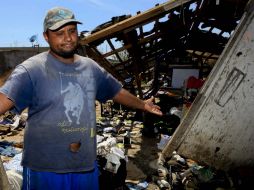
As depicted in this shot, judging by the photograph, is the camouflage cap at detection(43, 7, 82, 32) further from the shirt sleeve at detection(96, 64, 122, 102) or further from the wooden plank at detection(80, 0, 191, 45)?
the wooden plank at detection(80, 0, 191, 45)

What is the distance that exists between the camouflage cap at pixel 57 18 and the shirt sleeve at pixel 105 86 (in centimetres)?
47

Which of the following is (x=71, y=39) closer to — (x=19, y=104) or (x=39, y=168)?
(x=19, y=104)

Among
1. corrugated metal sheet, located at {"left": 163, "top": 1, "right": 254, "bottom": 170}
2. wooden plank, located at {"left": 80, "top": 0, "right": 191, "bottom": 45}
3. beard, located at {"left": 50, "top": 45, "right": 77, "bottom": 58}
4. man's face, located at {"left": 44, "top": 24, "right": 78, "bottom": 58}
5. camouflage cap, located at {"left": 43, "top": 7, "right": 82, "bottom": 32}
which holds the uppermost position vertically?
wooden plank, located at {"left": 80, "top": 0, "right": 191, "bottom": 45}

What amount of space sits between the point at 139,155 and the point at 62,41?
14.4 feet

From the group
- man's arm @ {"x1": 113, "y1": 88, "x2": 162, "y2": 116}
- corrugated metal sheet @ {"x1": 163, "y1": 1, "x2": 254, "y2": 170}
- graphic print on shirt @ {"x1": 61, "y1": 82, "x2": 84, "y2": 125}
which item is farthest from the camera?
corrugated metal sheet @ {"x1": 163, "y1": 1, "x2": 254, "y2": 170}

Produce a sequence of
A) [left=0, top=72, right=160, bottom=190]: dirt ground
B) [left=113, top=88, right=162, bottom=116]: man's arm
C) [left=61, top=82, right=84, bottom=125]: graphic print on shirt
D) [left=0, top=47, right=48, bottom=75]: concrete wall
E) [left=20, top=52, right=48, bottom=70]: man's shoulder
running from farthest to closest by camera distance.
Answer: [left=0, top=47, right=48, bottom=75]: concrete wall, [left=0, top=72, right=160, bottom=190]: dirt ground, [left=113, top=88, right=162, bottom=116]: man's arm, [left=61, top=82, right=84, bottom=125]: graphic print on shirt, [left=20, top=52, right=48, bottom=70]: man's shoulder

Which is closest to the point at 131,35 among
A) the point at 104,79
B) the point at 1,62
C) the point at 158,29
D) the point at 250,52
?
the point at 158,29

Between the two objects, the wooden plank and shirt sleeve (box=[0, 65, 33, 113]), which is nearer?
shirt sleeve (box=[0, 65, 33, 113])

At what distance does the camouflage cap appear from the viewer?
7.09 ft

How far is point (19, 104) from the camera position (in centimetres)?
197

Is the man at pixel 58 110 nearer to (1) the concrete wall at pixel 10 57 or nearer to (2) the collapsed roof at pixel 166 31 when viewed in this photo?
(2) the collapsed roof at pixel 166 31

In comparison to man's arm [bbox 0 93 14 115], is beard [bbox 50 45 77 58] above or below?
above

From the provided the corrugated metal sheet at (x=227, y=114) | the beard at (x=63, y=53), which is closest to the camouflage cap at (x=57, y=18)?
the beard at (x=63, y=53)

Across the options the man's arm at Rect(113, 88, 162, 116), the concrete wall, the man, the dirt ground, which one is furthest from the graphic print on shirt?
the concrete wall
